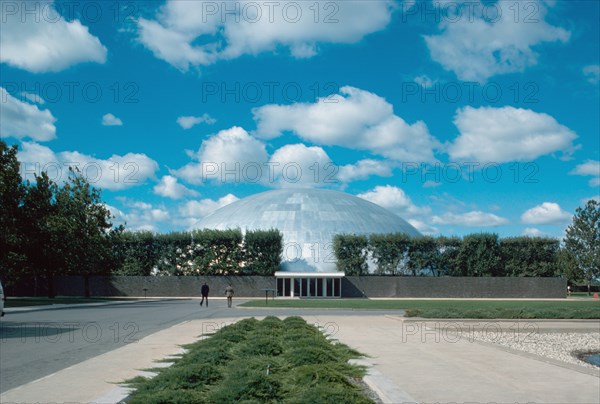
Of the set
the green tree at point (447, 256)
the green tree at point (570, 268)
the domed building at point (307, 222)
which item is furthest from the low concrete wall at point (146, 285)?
the green tree at point (570, 268)

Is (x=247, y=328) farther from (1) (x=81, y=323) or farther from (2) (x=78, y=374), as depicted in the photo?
(1) (x=81, y=323)

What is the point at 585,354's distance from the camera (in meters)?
15.8

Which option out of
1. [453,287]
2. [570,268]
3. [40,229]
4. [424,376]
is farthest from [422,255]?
[424,376]

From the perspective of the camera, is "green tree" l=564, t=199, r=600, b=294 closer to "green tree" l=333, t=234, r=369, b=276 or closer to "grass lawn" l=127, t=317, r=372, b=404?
"green tree" l=333, t=234, r=369, b=276

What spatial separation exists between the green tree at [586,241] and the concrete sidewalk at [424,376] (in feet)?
216

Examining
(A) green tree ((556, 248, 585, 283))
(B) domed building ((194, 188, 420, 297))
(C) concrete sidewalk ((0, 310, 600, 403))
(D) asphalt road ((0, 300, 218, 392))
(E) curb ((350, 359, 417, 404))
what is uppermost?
(B) domed building ((194, 188, 420, 297))

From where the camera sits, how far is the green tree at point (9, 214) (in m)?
35.2

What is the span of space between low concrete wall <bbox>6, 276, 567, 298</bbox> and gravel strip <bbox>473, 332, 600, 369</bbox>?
4043 centimetres

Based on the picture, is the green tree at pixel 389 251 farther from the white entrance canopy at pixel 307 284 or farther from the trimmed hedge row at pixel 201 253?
the trimmed hedge row at pixel 201 253

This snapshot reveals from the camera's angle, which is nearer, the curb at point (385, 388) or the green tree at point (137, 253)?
the curb at point (385, 388)

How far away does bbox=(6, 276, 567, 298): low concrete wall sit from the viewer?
60.5m

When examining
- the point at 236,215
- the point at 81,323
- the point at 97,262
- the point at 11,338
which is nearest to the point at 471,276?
the point at 236,215

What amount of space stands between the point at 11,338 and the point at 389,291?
47.4 m

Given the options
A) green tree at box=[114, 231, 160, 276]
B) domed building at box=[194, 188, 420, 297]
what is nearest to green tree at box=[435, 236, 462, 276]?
domed building at box=[194, 188, 420, 297]
